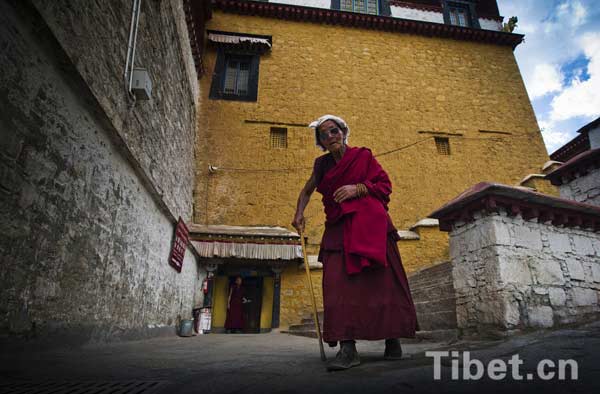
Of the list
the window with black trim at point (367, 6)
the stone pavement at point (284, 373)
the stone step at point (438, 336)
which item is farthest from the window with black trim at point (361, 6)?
the stone pavement at point (284, 373)

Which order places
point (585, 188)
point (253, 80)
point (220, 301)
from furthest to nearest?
point (253, 80) → point (220, 301) → point (585, 188)

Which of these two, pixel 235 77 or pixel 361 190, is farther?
pixel 235 77

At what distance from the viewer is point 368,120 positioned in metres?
10.8

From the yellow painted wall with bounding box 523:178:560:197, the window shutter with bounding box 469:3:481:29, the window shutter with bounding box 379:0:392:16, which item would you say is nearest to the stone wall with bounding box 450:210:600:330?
the yellow painted wall with bounding box 523:178:560:197

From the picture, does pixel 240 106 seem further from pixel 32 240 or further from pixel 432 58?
pixel 32 240

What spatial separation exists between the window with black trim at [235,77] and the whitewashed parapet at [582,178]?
8.01 metres

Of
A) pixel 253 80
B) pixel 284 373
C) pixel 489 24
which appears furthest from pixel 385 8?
Answer: pixel 284 373

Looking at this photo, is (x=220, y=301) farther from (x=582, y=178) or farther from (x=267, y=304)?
(x=582, y=178)

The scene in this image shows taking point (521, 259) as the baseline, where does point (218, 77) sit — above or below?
above

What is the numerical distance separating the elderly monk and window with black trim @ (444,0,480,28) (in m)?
13.1

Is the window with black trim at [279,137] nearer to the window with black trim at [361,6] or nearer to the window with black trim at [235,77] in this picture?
the window with black trim at [235,77]

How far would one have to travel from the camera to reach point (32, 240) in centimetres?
235

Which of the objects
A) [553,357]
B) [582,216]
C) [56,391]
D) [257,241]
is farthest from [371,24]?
[56,391]

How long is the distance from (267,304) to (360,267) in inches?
291
